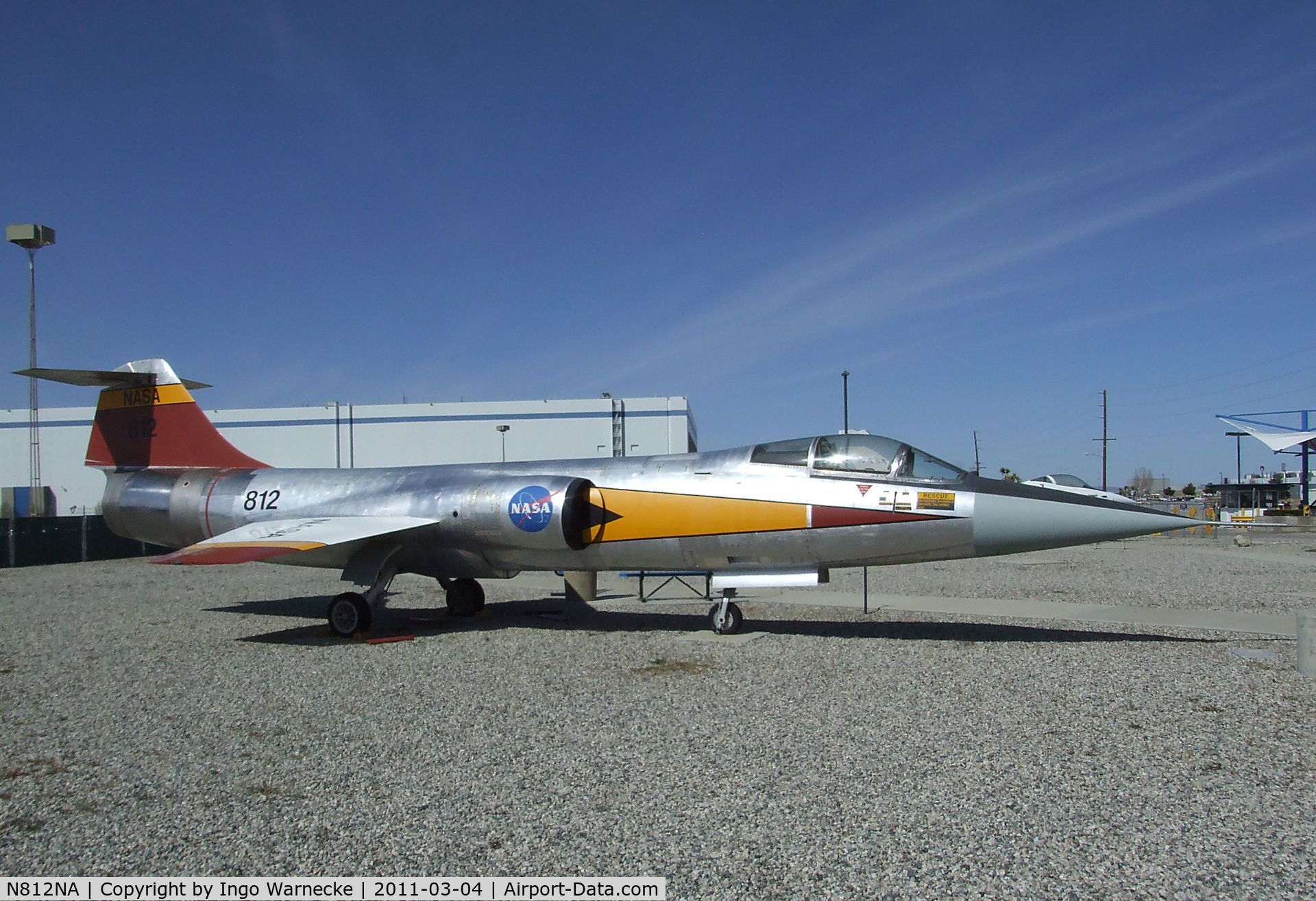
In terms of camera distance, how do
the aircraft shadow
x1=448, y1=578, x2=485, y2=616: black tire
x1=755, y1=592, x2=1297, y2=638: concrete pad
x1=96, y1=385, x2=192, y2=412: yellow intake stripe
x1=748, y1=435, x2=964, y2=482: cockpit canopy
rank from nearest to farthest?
x1=748, y1=435, x2=964, y2=482: cockpit canopy → the aircraft shadow → x1=755, y1=592, x2=1297, y2=638: concrete pad → x1=448, y1=578, x2=485, y2=616: black tire → x1=96, y1=385, x2=192, y2=412: yellow intake stripe

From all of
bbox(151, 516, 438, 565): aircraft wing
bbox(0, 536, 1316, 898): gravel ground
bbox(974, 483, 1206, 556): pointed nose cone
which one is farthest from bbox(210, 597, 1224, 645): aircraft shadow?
bbox(974, 483, 1206, 556): pointed nose cone

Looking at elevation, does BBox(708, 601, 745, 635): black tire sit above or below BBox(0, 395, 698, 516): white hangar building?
below

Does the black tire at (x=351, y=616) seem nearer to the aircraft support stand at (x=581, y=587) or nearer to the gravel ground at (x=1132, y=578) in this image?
the aircraft support stand at (x=581, y=587)

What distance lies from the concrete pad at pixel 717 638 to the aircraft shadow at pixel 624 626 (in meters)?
0.28

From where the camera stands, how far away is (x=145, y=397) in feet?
48.2

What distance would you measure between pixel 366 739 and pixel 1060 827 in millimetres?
4481

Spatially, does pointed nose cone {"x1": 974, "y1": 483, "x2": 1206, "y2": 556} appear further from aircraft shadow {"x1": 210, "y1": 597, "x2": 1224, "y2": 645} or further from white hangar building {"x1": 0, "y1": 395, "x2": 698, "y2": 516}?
white hangar building {"x1": 0, "y1": 395, "x2": 698, "y2": 516}

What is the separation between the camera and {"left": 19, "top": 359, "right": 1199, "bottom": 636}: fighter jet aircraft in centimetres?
962

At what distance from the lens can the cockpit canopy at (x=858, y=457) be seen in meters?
9.95

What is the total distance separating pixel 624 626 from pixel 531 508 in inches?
82.3

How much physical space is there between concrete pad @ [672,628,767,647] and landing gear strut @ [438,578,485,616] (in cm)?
365

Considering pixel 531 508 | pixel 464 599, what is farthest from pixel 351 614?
pixel 531 508

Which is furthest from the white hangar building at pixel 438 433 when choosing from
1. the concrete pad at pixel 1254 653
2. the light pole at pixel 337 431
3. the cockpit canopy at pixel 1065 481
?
the concrete pad at pixel 1254 653

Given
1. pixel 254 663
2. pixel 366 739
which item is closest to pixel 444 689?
pixel 366 739
